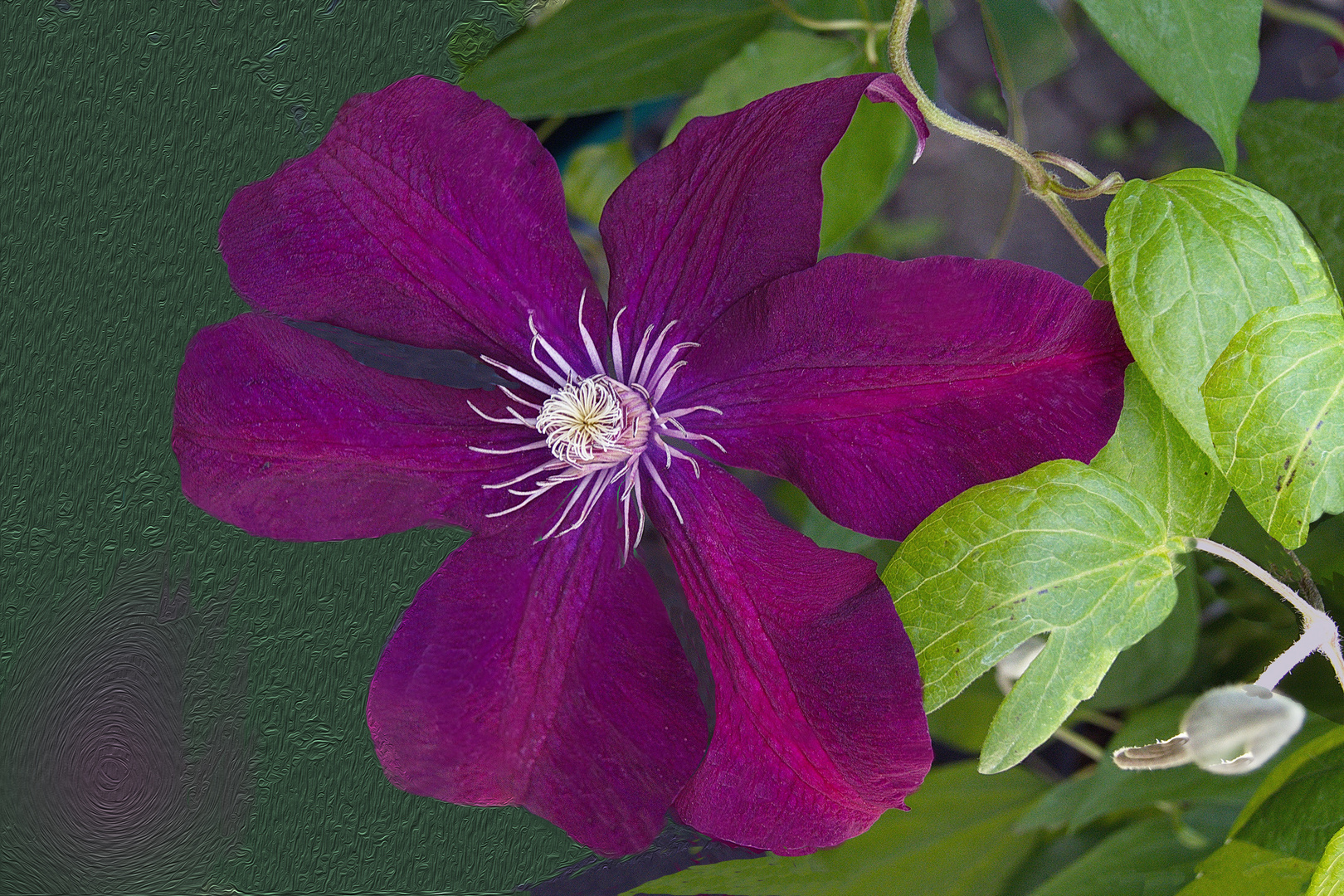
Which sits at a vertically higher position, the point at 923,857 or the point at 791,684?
the point at 791,684

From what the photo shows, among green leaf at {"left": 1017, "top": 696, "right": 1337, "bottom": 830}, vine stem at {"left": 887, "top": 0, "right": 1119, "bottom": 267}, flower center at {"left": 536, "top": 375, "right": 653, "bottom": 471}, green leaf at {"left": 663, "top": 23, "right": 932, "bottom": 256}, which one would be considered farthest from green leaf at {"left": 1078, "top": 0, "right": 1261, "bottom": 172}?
green leaf at {"left": 1017, "top": 696, "right": 1337, "bottom": 830}

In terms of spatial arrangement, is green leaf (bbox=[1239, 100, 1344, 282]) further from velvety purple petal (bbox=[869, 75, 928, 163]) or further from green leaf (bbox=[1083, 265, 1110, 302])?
velvety purple petal (bbox=[869, 75, 928, 163])

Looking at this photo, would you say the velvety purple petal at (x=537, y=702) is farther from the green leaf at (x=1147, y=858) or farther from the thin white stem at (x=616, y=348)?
the green leaf at (x=1147, y=858)

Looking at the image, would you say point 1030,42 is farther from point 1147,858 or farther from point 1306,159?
point 1147,858

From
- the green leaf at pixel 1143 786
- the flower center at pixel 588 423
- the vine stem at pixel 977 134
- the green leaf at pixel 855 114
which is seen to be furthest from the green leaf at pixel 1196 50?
the green leaf at pixel 1143 786

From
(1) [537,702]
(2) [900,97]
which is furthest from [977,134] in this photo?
(1) [537,702]

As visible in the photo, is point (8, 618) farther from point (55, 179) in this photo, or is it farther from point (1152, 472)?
point (1152, 472)

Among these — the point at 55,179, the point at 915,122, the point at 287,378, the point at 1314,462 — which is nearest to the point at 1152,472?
the point at 1314,462
